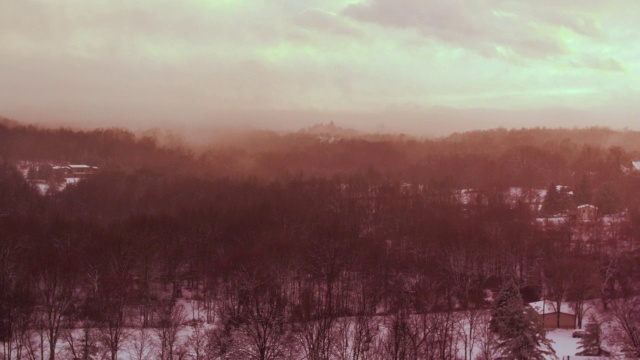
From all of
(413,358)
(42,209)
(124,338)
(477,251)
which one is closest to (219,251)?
(124,338)

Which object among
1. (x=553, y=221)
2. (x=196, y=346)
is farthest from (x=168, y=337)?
(x=553, y=221)

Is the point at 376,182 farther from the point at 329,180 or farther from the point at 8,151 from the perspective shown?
the point at 8,151

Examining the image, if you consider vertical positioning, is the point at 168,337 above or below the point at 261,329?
below

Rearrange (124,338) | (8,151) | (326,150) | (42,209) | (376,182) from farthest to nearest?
(326,150)
(8,151)
(376,182)
(42,209)
(124,338)

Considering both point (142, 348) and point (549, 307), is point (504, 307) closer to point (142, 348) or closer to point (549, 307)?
point (549, 307)

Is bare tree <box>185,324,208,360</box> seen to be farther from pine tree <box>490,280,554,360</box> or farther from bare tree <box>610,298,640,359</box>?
bare tree <box>610,298,640,359</box>

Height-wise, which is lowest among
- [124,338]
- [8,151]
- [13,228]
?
[124,338]

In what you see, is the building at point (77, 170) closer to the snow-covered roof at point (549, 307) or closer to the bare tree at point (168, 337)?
the bare tree at point (168, 337)
